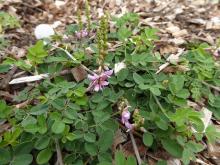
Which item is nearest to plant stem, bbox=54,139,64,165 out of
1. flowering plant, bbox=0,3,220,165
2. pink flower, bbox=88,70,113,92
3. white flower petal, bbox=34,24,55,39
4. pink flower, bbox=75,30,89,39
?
flowering plant, bbox=0,3,220,165

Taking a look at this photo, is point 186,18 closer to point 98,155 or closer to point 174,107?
point 174,107

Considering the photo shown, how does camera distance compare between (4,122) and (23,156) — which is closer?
(23,156)

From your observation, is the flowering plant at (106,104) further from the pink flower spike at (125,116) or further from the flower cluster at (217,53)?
the flower cluster at (217,53)

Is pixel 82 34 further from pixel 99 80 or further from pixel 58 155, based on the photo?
pixel 58 155

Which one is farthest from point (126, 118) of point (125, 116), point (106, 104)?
point (106, 104)

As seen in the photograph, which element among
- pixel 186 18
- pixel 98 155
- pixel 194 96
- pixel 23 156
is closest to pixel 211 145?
pixel 194 96

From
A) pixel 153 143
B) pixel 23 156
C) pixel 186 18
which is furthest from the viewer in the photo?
pixel 186 18

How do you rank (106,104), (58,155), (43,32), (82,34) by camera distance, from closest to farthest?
(58,155), (106,104), (82,34), (43,32)

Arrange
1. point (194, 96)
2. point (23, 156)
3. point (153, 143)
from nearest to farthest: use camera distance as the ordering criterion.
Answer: point (23, 156) < point (153, 143) < point (194, 96)

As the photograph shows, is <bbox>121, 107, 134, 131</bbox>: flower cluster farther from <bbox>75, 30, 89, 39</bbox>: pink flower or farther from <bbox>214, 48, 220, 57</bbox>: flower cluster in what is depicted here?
<bbox>214, 48, 220, 57</bbox>: flower cluster
